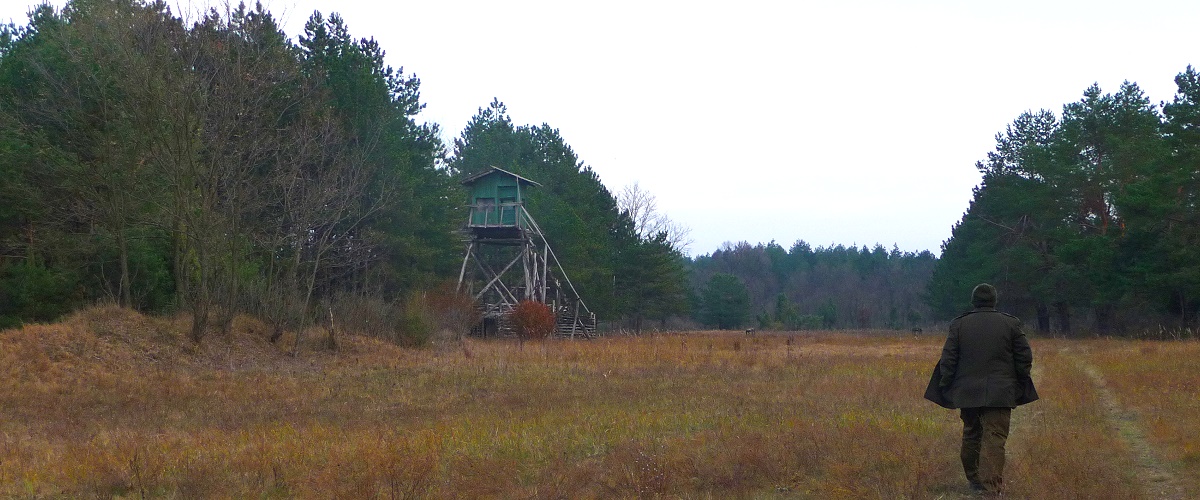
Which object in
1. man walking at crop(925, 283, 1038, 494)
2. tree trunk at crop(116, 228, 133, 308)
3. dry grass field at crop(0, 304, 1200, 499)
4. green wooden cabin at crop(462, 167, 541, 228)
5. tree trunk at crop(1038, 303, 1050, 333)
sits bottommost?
dry grass field at crop(0, 304, 1200, 499)

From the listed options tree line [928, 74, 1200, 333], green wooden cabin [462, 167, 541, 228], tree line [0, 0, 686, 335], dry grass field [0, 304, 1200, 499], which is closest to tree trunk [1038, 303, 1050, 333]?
tree line [928, 74, 1200, 333]

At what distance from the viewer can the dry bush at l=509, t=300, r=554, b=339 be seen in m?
36.2

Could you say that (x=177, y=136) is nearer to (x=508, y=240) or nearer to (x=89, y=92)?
(x=89, y=92)

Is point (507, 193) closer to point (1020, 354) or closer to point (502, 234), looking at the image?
point (502, 234)

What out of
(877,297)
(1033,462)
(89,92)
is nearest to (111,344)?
(89,92)

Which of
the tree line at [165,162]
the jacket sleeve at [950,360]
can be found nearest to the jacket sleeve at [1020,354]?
the jacket sleeve at [950,360]

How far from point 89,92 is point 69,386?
10051 mm

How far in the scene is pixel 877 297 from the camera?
12312 cm

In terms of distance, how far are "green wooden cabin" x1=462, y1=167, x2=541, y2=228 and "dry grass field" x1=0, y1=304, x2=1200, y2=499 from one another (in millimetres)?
21062

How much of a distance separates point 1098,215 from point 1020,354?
4393cm

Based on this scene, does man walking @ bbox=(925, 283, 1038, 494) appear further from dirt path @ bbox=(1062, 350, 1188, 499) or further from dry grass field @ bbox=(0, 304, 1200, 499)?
dirt path @ bbox=(1062, 350, 1188, 499)

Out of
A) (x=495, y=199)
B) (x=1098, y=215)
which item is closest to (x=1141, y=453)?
(x=495, y=199)

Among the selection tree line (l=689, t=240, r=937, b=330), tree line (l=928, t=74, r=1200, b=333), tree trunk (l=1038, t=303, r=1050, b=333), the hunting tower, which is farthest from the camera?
tree line (l=689, t=240, r=937, b=330)

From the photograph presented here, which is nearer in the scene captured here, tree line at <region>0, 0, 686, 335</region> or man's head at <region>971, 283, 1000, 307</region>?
man's head at <region>971, 283, 1000, 307</region>
